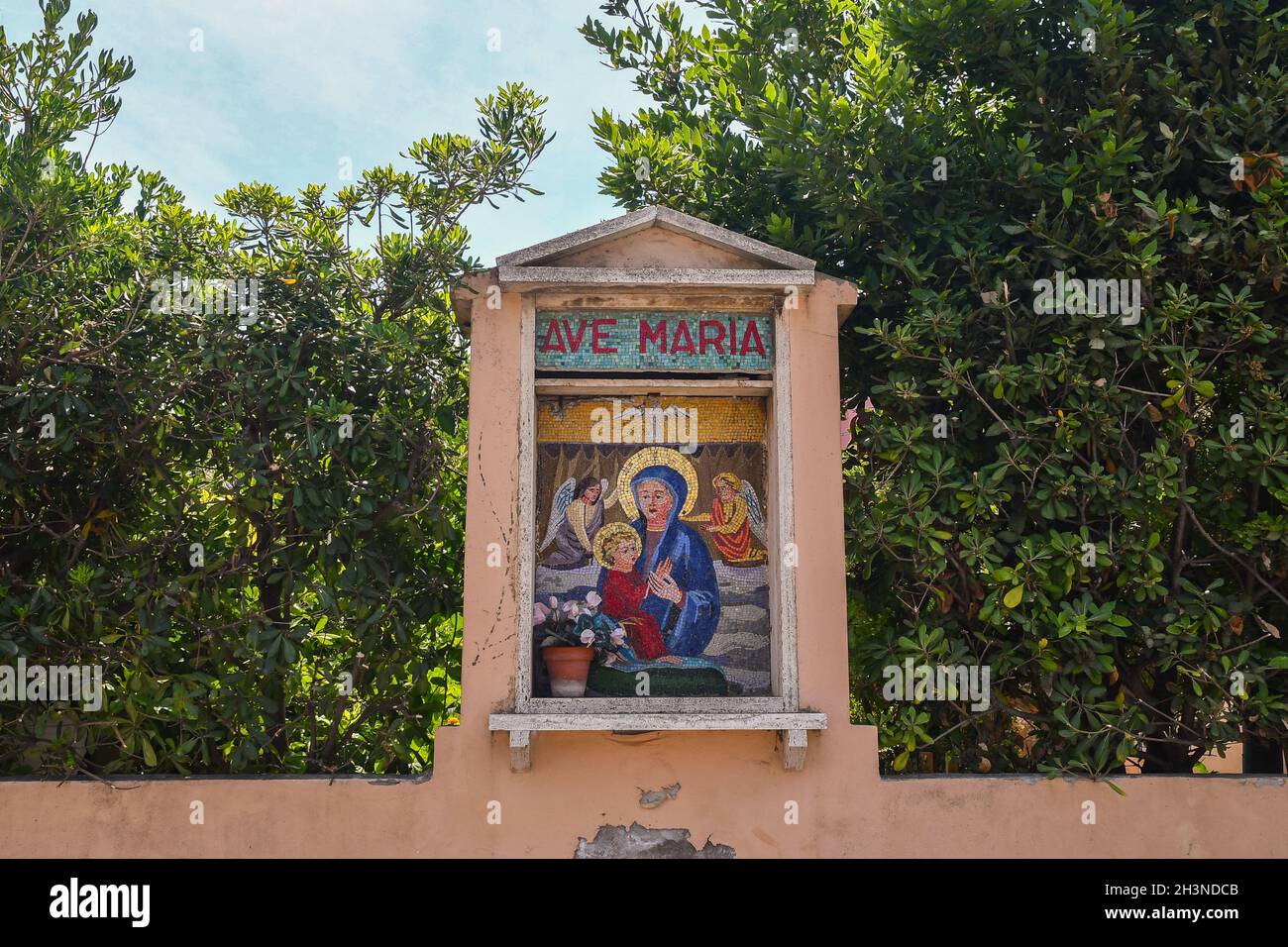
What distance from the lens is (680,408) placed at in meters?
6.64

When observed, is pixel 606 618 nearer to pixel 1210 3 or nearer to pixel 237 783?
pixel 237 783

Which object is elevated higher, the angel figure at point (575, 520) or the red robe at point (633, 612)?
the angel figure at point (575, 520)

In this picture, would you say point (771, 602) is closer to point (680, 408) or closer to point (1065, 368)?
point (680, 408)

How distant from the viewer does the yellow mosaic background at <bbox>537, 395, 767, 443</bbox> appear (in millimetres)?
6613

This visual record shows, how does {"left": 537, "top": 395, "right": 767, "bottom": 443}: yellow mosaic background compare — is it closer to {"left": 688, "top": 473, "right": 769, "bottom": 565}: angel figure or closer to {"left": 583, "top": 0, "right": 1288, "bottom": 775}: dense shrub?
{"left": 688, "top": 473, "right": 769, "bottom": 565}: angel figure

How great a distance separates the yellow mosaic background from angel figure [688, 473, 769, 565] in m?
0.27

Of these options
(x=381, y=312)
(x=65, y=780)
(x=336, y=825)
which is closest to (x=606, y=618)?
(x=336, y=825)

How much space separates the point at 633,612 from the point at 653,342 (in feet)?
5.11

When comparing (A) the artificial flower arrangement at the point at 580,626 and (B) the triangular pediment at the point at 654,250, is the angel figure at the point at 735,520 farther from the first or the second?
(B) the triangular pediment at the point at 654,250

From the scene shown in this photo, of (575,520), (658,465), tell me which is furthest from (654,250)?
(575,520)

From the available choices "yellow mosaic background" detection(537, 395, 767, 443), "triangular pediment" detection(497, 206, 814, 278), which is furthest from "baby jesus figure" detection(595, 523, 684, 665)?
"triangular pediment" detection(497, 206, 814, 278)

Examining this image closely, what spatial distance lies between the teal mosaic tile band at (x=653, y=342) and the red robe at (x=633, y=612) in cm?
122

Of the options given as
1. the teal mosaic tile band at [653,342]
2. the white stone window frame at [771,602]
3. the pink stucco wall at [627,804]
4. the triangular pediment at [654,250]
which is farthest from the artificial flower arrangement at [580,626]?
the triangular pediment at [654,250]

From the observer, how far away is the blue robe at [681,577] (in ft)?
21.2
